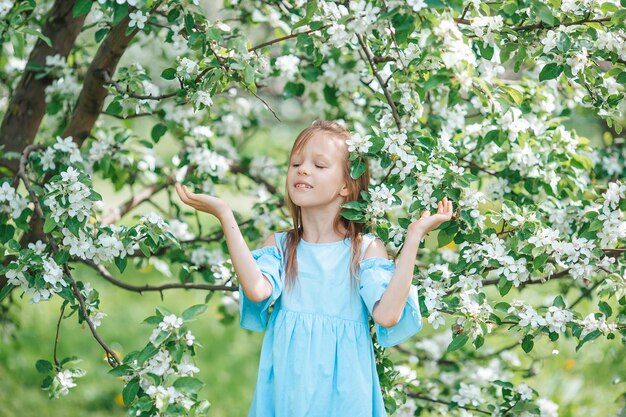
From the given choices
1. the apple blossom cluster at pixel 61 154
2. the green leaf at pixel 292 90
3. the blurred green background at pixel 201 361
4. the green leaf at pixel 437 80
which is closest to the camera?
the green leaf at pixel 437 80

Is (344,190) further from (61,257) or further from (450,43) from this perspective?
(61,257)

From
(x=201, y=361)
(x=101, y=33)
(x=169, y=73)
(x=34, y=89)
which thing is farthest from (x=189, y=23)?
(x=201, y=361)

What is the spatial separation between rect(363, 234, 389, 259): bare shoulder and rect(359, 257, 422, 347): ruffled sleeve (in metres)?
0.04

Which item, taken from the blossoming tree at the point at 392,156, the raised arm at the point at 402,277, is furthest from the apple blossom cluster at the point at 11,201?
the raised arm at the point at 402,277

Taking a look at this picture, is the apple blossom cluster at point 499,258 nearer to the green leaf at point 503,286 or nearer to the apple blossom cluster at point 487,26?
the green leaf at point 503,286

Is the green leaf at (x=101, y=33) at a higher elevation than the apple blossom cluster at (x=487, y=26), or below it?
higher

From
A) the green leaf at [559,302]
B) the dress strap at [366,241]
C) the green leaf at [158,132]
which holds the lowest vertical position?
the green leaf at [559,302]

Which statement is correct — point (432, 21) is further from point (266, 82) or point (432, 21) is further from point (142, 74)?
point (266, 82)

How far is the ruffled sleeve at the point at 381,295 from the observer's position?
208 cm

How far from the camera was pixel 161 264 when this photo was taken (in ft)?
10.2

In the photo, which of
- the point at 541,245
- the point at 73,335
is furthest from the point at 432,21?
the point at 73,335

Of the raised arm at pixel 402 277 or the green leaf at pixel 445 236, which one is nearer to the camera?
the raised arm at pixel 402 277

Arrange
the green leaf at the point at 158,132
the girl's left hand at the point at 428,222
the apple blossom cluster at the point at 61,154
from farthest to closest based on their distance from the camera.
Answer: the green leaf at the point at 158,132 → the apple blossom cluster at the point at 61,154 → the girl's left hand at the point at 428,222

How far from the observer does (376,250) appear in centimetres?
221
